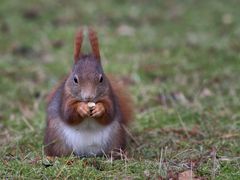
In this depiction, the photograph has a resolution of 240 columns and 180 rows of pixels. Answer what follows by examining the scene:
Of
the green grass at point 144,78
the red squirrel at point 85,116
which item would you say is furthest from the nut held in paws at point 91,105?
the green grass at point 144,78

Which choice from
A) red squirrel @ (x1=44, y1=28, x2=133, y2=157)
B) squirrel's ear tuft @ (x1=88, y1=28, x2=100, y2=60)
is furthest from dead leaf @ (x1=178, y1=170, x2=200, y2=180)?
squirrel's ear tuft @ (x1=88, y1=28, x2=100, y2=60)

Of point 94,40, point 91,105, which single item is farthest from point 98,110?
point 94,40

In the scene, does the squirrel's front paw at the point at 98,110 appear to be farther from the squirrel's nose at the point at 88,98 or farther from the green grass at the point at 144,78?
the green grass at the point at 144,78

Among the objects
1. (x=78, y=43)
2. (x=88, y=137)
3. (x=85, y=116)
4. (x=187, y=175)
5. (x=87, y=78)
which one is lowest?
(x=187, y=175)

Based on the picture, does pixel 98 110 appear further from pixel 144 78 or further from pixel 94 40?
pixel 144 78

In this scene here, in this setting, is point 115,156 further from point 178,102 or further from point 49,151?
point 178,102

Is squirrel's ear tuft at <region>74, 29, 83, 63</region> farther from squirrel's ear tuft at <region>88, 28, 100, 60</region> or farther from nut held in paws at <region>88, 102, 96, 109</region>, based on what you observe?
nut held in paws at <region>88, 102, 96, 109</region>
